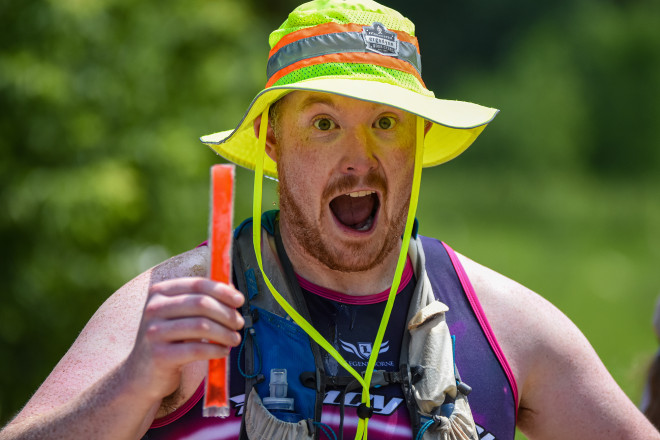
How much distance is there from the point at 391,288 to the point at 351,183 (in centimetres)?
34

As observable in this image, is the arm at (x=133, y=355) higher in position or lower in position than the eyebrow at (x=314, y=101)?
lower

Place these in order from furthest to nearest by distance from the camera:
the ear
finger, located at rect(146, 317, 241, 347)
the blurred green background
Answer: the blurred green background, the ear, finger, located at rect(146, 317, 241, 347)

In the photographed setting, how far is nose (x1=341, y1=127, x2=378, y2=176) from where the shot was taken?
2805mm

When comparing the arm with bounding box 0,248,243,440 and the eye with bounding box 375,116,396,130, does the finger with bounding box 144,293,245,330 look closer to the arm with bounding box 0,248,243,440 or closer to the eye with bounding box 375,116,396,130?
the arm with bounding box 0,248,243,440

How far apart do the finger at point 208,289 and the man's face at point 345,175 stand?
31.0 inches

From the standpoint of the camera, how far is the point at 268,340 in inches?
106

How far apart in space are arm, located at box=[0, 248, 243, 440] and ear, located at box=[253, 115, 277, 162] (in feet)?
1.66

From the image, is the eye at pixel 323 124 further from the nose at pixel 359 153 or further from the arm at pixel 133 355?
the arm at pixel 133 355

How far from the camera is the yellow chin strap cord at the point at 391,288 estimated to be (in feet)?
8.78

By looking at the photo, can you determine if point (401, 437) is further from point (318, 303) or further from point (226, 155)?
point (226, 155)

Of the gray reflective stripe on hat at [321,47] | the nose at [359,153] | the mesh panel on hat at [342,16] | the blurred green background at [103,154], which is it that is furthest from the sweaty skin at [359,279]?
the blurred green background at [103,154]

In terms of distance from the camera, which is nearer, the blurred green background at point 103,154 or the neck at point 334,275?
the neck at point 334,275

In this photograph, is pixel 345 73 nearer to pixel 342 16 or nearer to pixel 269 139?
pixel 342 16

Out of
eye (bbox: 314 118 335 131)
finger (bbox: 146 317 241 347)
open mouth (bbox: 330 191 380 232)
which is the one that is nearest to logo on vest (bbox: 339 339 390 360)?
open mouth (bbox: 330 191 380 232)
